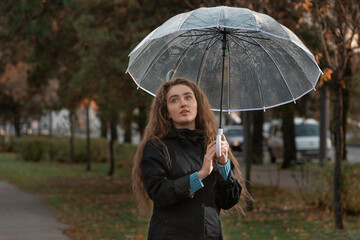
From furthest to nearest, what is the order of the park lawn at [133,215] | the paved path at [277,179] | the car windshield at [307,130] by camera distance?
the car windshield at [307,130], the paved path at [277,179], the park lawn at [133,215]

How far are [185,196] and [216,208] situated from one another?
1.12 feet

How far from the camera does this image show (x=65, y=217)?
11.3 metres

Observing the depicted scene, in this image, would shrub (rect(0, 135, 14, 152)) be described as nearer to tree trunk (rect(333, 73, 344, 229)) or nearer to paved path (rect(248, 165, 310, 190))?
paved path (rect(248, 165, 310, 190))

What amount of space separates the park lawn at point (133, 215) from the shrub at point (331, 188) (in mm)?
192

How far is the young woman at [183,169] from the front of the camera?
3406 millimetres

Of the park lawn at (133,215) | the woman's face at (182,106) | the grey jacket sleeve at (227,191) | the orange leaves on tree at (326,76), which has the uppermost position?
the orange leaves on tree at (326,76)

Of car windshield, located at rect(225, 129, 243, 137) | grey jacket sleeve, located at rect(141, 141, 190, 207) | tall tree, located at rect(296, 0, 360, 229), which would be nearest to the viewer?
grey jacket sleeve, located at rect(141, 141, 190, 207)

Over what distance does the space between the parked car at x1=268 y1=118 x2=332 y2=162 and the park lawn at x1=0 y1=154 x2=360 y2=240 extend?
9.93 meters

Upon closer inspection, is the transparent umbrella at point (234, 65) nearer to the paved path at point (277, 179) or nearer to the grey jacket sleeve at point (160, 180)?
the grey jacket sleeve at point (160, 180)

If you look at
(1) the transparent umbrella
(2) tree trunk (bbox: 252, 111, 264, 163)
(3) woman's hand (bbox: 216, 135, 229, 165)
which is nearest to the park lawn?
(1) the transparent umbrella

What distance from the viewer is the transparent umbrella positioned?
457cm

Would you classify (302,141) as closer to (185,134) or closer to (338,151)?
(338,151)

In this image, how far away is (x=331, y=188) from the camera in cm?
1102

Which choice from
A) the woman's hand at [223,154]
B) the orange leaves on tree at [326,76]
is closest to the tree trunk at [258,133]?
the orange leaves on tree at [326,76]
